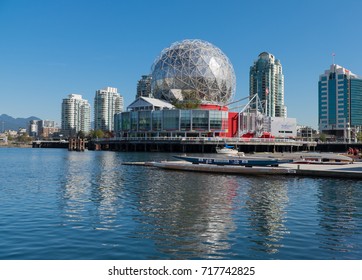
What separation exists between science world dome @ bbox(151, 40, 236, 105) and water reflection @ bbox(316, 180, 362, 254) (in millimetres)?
120892

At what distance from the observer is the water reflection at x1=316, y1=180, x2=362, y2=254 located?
17.8 m

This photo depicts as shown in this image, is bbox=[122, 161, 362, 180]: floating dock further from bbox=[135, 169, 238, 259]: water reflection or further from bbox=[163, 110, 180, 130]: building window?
bbox=[163, 110, 180, 130]: building window

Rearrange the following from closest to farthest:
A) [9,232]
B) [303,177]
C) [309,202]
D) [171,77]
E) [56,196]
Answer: [9,232], [309,202], [56,196], [303,177], [171,77]

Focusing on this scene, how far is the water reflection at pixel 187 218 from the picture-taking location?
16.7 metres

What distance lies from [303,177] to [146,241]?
33476 mm

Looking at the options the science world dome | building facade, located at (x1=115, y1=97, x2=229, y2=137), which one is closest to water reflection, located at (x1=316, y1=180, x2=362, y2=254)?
building facade, located at (x1=115, y1=97, x2=229, y2=137)

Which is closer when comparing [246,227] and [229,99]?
[246,227]

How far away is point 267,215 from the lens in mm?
23984

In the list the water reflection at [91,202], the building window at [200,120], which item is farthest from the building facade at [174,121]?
the water reflection at [91,202]

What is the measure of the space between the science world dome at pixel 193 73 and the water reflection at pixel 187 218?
120 m

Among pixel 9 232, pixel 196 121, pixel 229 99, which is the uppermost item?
pixel 229 99

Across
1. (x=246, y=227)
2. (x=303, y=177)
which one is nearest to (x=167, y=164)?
(x=303, y=177)
